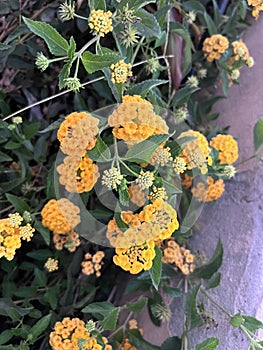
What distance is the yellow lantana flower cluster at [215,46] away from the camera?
1.17 metres

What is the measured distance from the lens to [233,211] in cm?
118

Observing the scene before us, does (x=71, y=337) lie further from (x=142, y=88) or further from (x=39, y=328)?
(x=142, y=88)

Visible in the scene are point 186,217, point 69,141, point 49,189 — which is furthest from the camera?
point 186,217

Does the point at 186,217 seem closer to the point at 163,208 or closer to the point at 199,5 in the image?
the point at 163,208

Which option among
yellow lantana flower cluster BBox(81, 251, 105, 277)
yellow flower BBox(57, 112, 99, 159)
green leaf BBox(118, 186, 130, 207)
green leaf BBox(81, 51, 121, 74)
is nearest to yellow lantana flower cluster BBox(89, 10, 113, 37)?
green leaf BBox(81, 51, 121, 74)

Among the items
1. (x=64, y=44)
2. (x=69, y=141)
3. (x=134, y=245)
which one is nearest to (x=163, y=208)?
(x=134, y=245)

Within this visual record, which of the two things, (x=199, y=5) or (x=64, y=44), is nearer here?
(x=64, y=44)

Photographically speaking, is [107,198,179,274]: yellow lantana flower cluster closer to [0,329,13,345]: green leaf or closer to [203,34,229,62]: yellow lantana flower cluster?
[0,329,13,345]: green leaf

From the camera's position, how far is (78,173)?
2.89ft

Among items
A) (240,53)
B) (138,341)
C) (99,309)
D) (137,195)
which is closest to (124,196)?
(137,195)

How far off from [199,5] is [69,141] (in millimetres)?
577

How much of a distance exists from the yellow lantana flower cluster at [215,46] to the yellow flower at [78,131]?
19.4 inches

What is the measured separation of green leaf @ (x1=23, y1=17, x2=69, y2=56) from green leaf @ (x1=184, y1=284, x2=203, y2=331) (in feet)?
1.64

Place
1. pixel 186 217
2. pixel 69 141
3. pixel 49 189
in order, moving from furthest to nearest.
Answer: pixel 186 217 → pixel 49 189 → pixel 69 141
